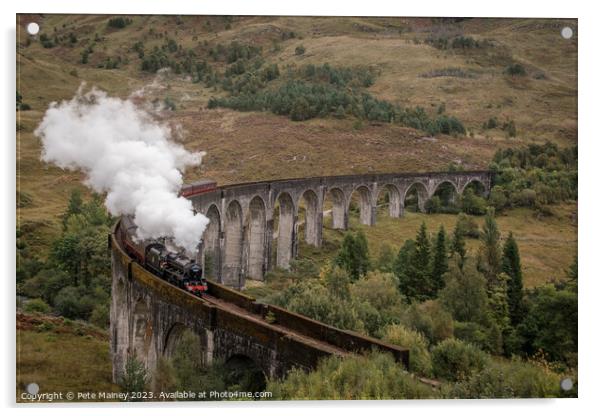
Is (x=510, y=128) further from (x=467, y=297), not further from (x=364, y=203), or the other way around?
(x=467, y=297)

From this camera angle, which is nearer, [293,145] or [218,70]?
[218,70]

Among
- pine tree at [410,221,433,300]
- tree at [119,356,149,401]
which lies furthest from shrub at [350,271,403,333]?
tree at [119,356,149,401]

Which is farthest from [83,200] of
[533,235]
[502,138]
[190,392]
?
[502,138]

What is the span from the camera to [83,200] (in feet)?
163

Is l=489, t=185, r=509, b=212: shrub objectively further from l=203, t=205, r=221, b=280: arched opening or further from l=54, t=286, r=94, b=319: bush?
l=54, t=286, r=94, b=319: bush

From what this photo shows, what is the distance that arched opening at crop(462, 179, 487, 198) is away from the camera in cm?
6253

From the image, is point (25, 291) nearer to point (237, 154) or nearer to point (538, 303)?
point (538, 303)

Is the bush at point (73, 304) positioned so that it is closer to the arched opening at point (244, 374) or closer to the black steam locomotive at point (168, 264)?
the black steam locomotive at point (168, 264)

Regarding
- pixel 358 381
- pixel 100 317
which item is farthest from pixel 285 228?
pixel 358 381

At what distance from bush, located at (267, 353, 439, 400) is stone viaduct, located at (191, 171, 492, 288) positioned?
1940 centimetres

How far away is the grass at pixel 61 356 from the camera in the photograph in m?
19.2

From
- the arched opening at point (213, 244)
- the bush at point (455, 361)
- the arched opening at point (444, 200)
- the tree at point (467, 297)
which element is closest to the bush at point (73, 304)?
the arched opening at point (213, 244)

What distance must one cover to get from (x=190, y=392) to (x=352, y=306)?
25.7 feet

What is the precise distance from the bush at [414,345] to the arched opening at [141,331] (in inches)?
311
